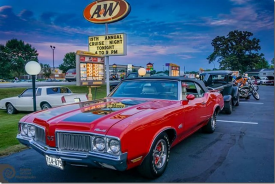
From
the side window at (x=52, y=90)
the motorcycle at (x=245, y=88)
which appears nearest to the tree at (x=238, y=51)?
the motorcycle at (x=245, y=88)

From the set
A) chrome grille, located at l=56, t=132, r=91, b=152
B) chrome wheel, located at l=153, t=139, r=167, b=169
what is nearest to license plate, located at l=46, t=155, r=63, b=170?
chrome grille, located at l=56, t=132, r=91, b=152

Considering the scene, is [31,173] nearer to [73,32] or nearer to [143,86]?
[143,86]

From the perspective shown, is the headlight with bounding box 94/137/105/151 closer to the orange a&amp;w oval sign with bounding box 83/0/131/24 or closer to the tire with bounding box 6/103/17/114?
the orange a&amp;w oval sign with bounding box 83/0/131/24

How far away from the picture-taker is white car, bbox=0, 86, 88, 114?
9340 millimetres

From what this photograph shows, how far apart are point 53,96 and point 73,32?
14.7m

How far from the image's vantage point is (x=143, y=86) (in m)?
4.77

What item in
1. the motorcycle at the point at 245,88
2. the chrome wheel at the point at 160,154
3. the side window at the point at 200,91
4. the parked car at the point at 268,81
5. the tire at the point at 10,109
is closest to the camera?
the chrome wheel at the point at 160,154

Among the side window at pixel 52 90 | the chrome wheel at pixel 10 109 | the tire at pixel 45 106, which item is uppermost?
the side window at pixel 52 90

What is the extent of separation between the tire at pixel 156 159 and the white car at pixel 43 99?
6317 millimetres

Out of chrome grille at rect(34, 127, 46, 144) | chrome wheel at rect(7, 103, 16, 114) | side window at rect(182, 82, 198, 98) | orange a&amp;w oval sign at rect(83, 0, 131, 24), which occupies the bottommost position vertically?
chrome wheel at rect(7, 103, 16, 114)

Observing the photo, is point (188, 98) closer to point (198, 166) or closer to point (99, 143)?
point (198, 166)

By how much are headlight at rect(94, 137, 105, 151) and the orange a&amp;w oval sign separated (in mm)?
8130

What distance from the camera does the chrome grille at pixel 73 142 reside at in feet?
9.14

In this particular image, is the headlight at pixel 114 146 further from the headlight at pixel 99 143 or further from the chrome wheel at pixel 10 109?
the chrome wheel at pixel 10 109
